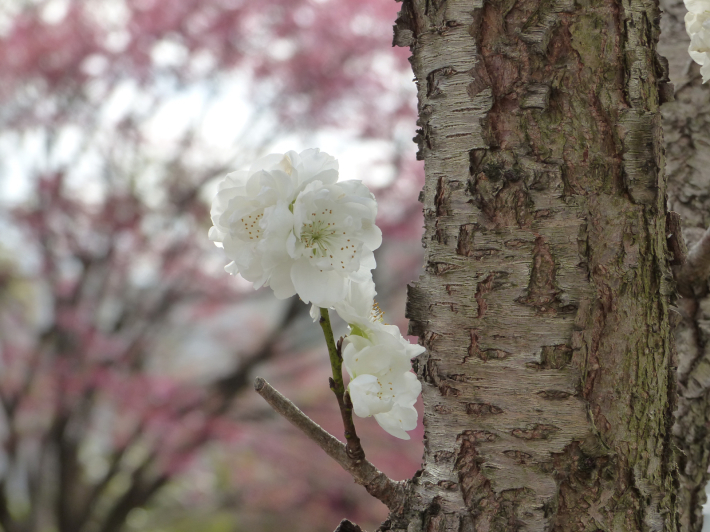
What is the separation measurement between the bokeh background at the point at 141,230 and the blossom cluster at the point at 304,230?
2.13m

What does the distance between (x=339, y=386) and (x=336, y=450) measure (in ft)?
0.22

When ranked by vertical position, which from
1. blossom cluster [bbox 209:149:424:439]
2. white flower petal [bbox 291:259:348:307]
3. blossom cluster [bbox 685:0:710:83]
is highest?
blossom cluster [bbox 685:0:710:83]

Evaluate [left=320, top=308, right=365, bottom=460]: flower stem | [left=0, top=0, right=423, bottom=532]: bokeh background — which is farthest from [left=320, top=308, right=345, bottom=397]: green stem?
[left=0, top=0, right=423, bottom=532]: bokeh background

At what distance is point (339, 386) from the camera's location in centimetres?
48

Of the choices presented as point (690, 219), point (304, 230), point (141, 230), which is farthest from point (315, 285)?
point (141, 230)

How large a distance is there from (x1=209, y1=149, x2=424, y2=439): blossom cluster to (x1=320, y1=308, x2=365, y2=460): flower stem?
0.01 m

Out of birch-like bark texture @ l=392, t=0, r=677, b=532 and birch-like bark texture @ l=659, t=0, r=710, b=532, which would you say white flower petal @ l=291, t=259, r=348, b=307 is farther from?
birch-like bark texture @ l=659, t=0, r=710, b=532

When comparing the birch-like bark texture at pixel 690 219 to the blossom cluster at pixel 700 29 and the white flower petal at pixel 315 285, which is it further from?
the white flower petal at pixel 315 285

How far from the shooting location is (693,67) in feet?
3.02

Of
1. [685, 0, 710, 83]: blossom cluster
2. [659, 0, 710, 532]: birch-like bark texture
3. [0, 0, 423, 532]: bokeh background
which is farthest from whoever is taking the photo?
[0, 0, 423, 532]: bokeh background

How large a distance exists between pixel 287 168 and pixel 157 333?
7.87 ft

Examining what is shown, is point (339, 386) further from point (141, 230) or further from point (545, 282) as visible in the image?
point (141, 230)

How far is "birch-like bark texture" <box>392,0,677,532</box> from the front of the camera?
48cm

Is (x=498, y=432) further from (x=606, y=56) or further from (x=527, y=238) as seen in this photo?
(x=606, y=56)
